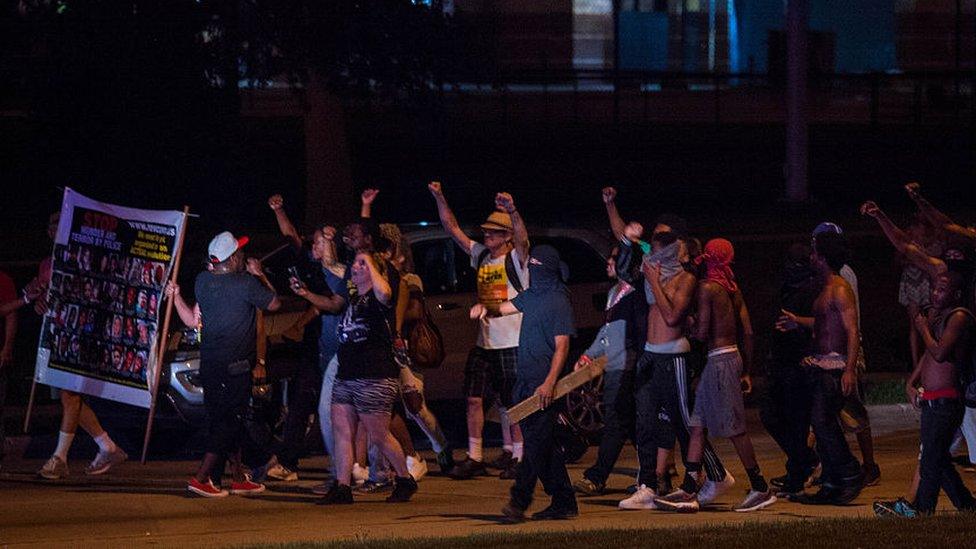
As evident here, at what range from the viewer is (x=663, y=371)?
37.4ft

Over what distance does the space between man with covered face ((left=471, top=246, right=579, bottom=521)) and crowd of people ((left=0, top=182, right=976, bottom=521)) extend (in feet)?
0.04

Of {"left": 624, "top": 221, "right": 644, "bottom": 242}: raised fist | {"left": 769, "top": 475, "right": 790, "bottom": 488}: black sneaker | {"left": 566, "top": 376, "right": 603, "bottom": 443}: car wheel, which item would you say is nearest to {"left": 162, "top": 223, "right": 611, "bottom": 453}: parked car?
{"left": 566, "top": 376, "right": 603, "bottom": 443}: car wheel

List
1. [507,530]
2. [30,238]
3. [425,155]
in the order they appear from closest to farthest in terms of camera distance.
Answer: [507,530] → [30,238] → [425,155]

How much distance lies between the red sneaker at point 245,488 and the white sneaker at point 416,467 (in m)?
1.04

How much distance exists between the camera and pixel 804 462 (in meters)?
11.8

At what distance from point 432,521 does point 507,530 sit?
654mm

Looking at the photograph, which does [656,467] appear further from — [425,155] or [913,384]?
[425,155]

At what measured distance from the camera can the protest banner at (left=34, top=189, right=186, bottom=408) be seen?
13.1 m

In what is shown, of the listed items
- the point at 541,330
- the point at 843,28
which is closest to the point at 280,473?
the point at 541,330

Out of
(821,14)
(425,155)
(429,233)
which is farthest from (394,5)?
(821,14)

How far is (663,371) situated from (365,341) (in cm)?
186

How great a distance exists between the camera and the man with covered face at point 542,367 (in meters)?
10.8

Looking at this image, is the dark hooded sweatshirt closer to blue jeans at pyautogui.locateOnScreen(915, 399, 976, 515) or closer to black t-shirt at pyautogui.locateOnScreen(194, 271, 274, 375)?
black t-shirt at pyautogui.locateOnScreen(194, 271, 274, 375)

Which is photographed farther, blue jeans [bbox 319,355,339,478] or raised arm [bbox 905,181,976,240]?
blue jeans [bbox 319,355,339,478]
